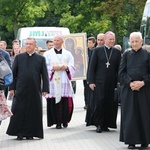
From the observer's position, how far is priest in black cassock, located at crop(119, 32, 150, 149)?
11.0 meters

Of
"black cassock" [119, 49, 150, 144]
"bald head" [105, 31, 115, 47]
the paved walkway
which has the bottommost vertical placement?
the paved walkway

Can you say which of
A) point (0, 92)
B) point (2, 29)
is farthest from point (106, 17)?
point (0, 92)

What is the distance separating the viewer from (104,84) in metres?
13.8

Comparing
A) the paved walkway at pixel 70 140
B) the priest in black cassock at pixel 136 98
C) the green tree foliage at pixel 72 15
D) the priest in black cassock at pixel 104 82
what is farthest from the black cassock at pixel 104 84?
the green tree foliage at pixel 72 15

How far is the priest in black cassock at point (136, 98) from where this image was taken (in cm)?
1101

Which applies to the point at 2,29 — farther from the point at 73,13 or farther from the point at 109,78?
the point at 109,78

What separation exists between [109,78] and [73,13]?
41808mm

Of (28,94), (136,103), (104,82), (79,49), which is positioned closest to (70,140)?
(28,94)

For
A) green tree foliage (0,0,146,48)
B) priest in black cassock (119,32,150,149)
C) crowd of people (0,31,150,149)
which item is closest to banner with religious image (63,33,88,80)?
crowd of people (0,31,150,149)

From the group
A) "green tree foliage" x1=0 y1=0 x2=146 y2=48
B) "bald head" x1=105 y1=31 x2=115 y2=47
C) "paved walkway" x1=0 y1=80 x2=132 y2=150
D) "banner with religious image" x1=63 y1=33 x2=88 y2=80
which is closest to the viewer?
"paved walkway" x1=0 y1=80 x2=132 y2=150

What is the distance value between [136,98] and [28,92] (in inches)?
97.4

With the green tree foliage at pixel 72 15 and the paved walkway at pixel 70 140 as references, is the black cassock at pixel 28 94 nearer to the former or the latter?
the paved walkway at pixel 70 140

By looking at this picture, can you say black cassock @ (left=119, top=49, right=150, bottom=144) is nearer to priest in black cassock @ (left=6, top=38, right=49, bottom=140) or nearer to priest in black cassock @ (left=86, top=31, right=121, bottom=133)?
priest in black cassock @ (left=6, top=38, right=49, bottom=140)

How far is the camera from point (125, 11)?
1633 inches
